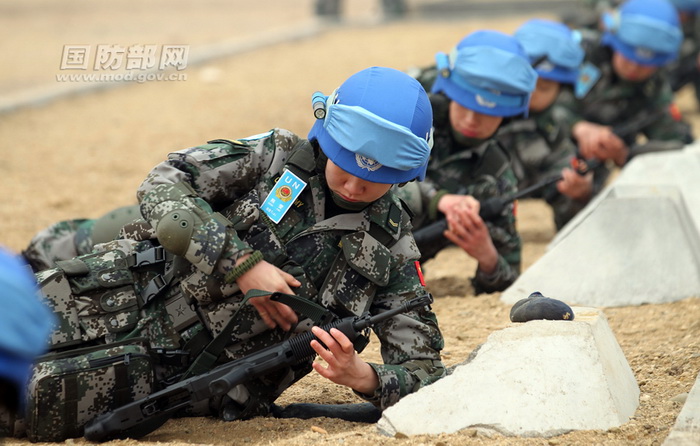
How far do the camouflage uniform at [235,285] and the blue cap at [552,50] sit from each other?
318 centimetres

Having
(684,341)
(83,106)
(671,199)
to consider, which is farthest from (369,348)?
(83,106)

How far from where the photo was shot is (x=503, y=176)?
555 cm

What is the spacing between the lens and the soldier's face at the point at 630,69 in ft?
25.4

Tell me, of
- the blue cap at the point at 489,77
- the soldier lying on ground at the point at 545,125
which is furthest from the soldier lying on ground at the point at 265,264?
the soldier lying on ground at the point at 545,125

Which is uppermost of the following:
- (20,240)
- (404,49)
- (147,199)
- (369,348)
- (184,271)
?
(147,199)

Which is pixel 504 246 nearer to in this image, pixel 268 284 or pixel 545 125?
pixel 545 125

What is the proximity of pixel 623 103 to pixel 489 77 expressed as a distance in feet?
11.0

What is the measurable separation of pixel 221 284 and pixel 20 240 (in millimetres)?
3035

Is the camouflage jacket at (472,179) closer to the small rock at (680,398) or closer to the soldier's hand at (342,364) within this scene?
the small rock at (680,398)

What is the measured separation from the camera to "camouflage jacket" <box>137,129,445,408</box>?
344 cm

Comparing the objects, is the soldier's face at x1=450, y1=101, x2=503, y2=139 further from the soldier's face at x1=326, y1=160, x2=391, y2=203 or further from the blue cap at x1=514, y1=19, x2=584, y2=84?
the soldier's face at x1=326, y1=160, x2=391, y2=203

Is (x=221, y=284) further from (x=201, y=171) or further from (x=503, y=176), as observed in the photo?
(x=503, y=176)

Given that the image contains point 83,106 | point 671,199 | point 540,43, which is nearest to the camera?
point 671,199

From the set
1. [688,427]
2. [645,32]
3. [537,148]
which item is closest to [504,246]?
[537,148]
